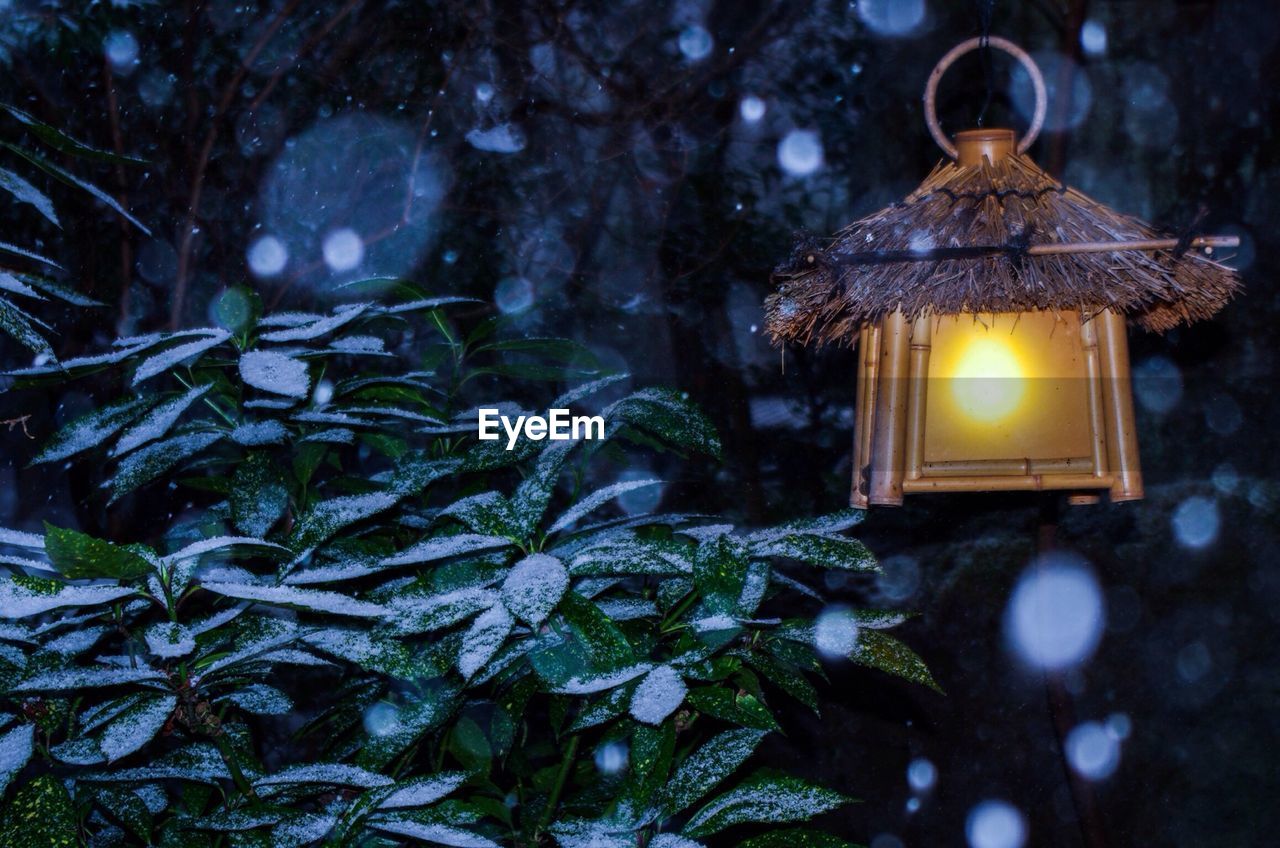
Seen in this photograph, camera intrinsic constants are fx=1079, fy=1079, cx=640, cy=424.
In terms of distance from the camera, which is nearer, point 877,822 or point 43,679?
point 43,679

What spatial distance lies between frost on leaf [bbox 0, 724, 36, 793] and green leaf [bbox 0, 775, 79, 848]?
0.8 inches

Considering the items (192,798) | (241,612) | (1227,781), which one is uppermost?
(1227,781)

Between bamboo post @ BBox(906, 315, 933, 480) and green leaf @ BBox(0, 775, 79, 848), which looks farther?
bamboo post @ BBox(906, 315, 933, 480)

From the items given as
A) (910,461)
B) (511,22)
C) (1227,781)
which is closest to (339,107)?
(511,22)

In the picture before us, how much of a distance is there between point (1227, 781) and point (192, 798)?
83.4 inches

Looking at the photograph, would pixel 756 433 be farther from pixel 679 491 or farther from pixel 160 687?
pixel 160 687

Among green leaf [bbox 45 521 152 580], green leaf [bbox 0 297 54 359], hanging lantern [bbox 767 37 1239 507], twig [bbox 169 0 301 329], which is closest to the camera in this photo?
green leaf [bbox 45 521 152 580]

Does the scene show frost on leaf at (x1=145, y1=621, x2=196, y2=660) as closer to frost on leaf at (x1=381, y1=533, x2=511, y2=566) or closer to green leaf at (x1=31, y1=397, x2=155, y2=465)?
frost on leaf at (x1=381, y1=533, x2=511, y2=566)

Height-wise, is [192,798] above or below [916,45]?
below

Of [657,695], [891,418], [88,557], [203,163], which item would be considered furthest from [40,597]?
[203,163]

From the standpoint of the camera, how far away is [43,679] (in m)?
0.71

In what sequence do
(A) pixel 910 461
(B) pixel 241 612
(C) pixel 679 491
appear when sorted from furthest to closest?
(C) pixel 679 491
(A) pixel 910 461
(B) pixel 241 612

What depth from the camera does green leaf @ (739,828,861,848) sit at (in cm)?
80

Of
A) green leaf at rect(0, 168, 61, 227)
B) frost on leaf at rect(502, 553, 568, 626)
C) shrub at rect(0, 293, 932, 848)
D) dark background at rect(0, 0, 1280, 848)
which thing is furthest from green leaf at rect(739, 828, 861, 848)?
dark background at rect(0, 0, 1280, 848)
